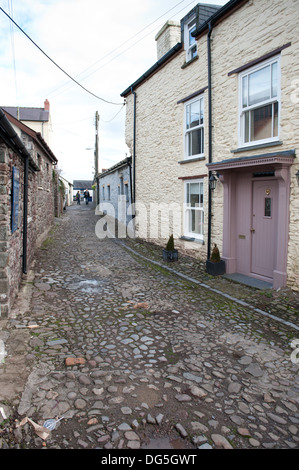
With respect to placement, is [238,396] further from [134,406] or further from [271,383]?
[134,406]

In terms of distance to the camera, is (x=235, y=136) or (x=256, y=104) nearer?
(x=256, y=104)

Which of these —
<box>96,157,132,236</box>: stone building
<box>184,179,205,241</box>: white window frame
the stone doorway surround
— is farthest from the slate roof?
the stone doorway surround

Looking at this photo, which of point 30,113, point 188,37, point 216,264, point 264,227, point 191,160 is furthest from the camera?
point 30,113

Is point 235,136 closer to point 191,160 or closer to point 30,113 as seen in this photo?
point 191,160

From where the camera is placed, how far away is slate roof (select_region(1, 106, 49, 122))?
→ 27519 millimetres

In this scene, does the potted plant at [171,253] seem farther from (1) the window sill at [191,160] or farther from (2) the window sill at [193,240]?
(1) the window sill at [191,160]

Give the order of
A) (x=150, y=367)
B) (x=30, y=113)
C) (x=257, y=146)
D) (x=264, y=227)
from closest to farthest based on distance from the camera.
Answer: (x=150, y=367), (x=257, y=146), (x=264, y=227), (x=30, y=113)

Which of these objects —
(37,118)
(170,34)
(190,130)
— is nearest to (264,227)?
(190,130)

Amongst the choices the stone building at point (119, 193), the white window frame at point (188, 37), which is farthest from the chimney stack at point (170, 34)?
the stone building at point (119, 193)

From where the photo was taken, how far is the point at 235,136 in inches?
308

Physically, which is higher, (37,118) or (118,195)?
(37,118)

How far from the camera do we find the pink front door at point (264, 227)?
7.09 metres

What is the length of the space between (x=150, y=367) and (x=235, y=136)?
596 cm

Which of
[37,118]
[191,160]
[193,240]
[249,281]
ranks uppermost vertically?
[37,118]
